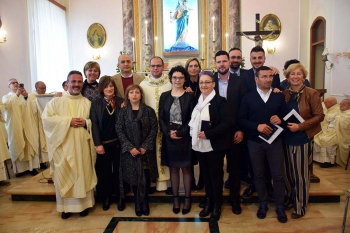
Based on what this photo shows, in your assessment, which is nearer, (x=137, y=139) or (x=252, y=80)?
(x=137, y=139)

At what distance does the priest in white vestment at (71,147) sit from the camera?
316 centimetres

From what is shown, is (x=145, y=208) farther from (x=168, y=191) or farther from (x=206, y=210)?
(x=206, y=210)

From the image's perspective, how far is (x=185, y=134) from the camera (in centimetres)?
298

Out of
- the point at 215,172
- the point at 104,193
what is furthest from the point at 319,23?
the point at 104,193

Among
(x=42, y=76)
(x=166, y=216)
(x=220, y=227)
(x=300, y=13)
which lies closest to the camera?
(x=220, y=227)

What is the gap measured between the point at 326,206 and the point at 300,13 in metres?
6.79

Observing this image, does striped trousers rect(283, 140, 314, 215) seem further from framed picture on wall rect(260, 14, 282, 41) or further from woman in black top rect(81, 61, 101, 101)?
framed picture on wall rect(260, 14, 282, 41)

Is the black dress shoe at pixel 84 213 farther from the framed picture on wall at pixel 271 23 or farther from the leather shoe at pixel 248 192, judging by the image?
the framed picture on wall at pixel 271 23

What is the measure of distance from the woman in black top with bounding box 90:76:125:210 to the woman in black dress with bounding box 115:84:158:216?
14cm

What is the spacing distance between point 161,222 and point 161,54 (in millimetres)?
7031

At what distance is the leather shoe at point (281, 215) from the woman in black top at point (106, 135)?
1728 millimetres

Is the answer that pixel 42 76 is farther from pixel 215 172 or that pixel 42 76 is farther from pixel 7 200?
pixel 215 172

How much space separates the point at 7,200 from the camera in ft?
12.8


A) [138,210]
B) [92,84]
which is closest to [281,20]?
[92,84]
